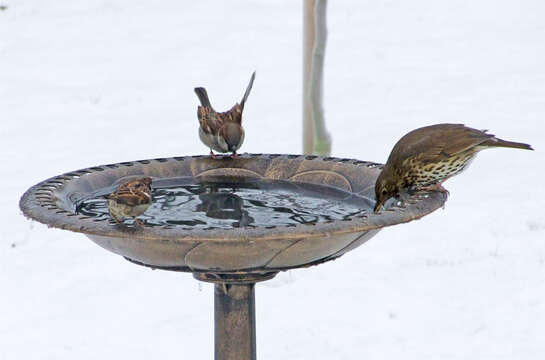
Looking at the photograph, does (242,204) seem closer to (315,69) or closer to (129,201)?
(129,201)

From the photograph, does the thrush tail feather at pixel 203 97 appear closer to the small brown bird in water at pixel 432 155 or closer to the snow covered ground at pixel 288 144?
the small brown bird in water at pixel 432 155

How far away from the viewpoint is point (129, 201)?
346 centimetres

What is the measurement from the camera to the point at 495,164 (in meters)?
9.30

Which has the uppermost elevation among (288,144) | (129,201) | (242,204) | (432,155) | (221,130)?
(288,144)

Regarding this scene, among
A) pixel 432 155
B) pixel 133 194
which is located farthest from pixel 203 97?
pixel 133 194

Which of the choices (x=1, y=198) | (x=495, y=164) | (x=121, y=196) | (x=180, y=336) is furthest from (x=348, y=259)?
(x=121, y=196)

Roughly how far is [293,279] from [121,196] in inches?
144

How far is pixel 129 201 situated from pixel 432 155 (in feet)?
5.16

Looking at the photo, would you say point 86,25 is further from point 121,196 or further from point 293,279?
point 121,196

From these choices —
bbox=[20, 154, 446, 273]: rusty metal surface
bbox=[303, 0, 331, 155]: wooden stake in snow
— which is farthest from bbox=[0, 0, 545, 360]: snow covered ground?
bbox=[20, 154, 446, 273]: rusty metal surface

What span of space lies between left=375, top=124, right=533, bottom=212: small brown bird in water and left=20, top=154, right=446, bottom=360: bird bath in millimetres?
218

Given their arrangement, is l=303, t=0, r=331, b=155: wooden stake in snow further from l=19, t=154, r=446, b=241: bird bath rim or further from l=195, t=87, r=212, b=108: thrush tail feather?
l=19, t=154, r=446, b=241: bird bath rim

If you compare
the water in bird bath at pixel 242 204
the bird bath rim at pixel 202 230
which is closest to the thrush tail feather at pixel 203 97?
the water in bird bath at pixel 242 204

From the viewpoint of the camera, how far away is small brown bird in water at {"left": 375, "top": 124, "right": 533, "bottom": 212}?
13.7ft
